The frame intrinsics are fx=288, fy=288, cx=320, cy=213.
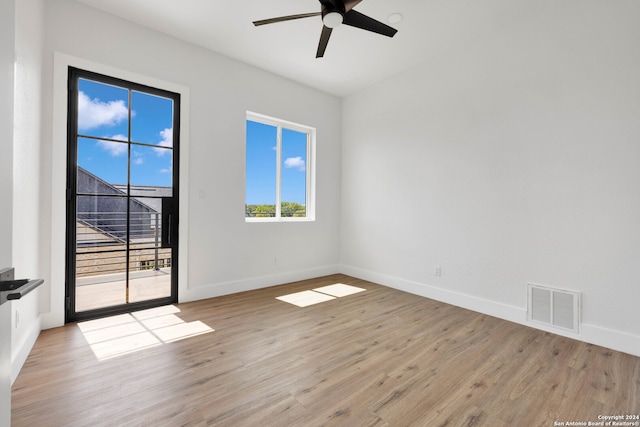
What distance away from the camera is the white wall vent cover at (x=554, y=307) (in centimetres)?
260

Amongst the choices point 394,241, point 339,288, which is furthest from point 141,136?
point 394,241

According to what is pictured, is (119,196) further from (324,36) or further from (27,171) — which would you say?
(324,36)

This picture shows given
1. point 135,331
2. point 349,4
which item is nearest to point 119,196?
point 135,331

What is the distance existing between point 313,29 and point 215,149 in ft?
5.85

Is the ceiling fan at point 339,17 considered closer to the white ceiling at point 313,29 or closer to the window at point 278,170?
the white ceiling at point 313,29

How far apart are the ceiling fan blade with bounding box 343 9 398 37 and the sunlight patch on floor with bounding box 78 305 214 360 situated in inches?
116

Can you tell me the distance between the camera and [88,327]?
2.66 meters

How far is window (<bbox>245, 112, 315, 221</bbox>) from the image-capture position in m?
4.16

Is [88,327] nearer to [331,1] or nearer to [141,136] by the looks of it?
[141,136]

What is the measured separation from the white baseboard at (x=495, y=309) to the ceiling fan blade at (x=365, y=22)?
2903mm

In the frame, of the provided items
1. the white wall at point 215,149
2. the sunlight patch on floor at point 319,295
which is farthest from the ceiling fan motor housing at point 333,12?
the sunlight patch on floor at point 319,295

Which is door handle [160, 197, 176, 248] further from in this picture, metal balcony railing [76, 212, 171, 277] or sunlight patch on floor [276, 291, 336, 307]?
sunlight patch on floor [276, 291, 336, 307]

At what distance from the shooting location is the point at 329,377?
1952 millimetres

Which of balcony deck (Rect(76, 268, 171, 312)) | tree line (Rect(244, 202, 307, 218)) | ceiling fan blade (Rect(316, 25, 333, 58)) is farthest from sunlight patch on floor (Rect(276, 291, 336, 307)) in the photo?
ceiling fan blade (Rect(316, 25, 333, 58))
